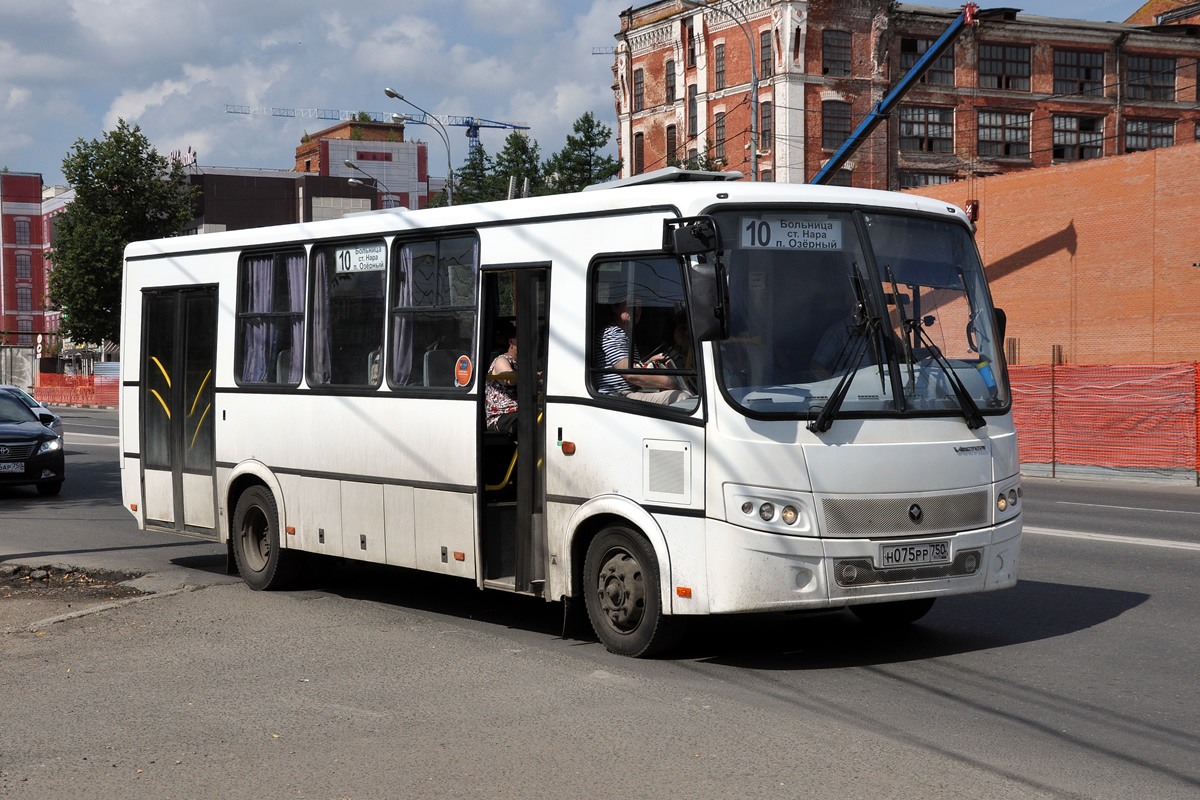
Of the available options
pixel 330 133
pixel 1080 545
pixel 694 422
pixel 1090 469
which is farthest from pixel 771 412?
pixel 330 133

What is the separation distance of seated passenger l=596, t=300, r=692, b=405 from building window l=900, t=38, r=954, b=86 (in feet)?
203

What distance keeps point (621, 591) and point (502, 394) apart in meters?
1.68

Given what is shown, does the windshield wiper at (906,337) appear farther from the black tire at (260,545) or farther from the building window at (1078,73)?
the building window at (1078,73)

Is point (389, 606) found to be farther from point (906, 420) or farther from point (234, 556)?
point (906, 420)

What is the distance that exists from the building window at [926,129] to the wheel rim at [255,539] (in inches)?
2328

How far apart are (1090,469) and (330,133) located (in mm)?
115838

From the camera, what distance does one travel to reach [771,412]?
716cm

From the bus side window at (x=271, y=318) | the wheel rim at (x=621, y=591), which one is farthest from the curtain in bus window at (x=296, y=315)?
the wheel rim at (x=621, y=591)

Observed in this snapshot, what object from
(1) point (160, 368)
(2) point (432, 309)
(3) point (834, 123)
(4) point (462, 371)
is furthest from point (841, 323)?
(3) point (834, 123)

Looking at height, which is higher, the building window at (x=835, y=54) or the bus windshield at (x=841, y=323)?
the building window at (x=835, y=54)

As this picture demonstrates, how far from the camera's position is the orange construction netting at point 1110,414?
23.1m

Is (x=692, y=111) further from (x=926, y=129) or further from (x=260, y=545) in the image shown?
(x=260, y=545)

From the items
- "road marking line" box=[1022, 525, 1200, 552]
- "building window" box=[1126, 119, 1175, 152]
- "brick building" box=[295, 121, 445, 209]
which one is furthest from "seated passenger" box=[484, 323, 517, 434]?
"brick building" box=[295, 121, 445, 209]

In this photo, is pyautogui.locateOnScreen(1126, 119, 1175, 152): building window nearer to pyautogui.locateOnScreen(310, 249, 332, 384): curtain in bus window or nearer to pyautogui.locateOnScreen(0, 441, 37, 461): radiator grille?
pyautogui.locateOnScreen(0, 441, 37, 461): radiator grille
